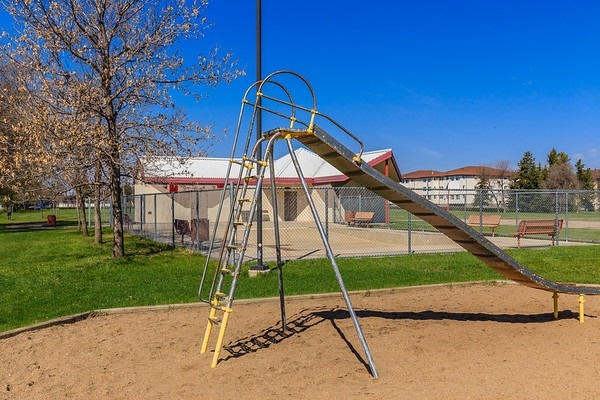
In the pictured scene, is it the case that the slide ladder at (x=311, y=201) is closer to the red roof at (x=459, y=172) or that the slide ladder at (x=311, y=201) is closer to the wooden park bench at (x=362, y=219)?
the wooden park bench at (x=362, y=219)

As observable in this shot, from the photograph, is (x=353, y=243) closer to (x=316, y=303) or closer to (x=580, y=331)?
(x=316, y=303)

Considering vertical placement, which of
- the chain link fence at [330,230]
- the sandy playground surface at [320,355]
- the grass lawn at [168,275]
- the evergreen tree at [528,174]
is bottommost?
the sandy playground surface at [320,355]

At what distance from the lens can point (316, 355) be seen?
543 centimetres

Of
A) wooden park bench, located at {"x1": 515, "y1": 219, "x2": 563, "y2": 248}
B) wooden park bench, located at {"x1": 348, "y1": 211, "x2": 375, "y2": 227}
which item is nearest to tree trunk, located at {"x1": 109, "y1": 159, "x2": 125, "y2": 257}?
wooden park bench, located at {"x1": 515, "y1": 219, "x2": 563, "y2": 248}

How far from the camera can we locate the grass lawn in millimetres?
8414

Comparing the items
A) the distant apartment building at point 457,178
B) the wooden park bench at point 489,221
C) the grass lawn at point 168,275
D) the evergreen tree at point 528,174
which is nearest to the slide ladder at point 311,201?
the grass lawn at point 168,275

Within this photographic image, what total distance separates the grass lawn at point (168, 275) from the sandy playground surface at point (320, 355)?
123 cm

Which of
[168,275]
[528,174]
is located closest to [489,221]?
[168,275]

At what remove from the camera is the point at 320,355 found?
5.43 meters

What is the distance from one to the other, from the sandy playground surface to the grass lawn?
4.03 feet

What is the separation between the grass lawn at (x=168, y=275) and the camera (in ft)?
27.6

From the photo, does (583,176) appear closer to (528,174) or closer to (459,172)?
(528,174)

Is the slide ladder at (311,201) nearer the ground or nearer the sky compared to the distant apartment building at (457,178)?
nearer the ground

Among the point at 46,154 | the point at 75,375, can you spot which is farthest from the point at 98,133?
the point at 75,375
